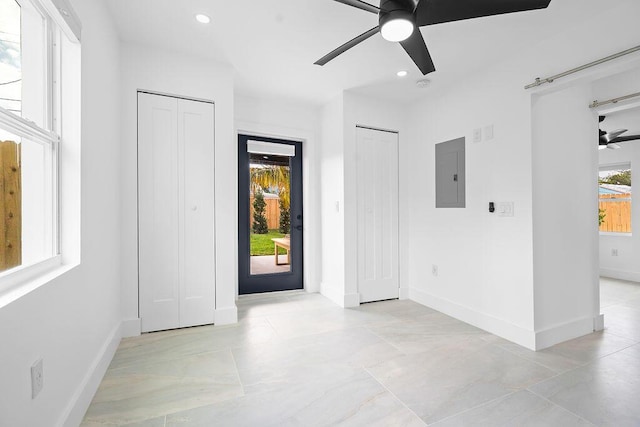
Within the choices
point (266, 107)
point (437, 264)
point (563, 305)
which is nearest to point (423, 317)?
point (437, 264)

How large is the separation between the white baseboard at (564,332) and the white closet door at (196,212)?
121 inches

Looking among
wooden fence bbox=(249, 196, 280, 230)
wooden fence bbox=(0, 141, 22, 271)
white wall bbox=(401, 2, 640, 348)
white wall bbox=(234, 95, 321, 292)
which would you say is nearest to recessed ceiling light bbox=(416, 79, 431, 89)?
white wall bbox=(401, 2, 640, 348)

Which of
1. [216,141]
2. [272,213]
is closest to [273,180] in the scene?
[272,213]

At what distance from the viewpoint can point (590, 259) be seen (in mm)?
3002

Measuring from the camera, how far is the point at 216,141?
3.14 m

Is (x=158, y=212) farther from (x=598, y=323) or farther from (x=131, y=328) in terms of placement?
(x=598, y=323)

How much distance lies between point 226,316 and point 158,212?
1.24 m

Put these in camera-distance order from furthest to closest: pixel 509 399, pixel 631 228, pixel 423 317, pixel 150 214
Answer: pixel 631 228 → pixel 423 317 → pixel 150 214 → pixel 509 399

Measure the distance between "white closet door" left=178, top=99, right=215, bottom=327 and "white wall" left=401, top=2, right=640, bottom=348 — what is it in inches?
104

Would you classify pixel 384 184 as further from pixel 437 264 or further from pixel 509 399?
pixel 509 399

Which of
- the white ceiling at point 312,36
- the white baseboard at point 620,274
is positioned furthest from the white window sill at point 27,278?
the white baseboard at point 620,274

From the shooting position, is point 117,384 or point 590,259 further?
point 590,259

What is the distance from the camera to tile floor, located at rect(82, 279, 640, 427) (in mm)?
1768

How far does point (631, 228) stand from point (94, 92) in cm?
743
